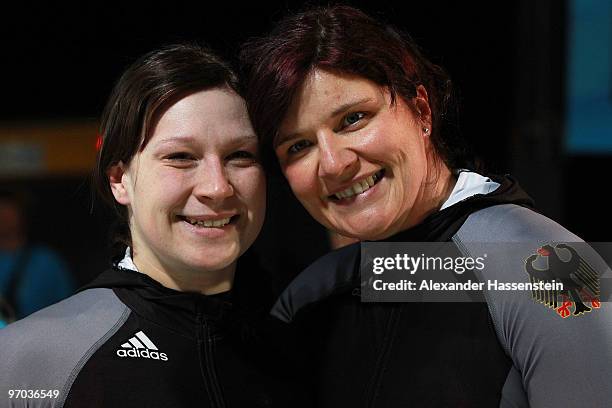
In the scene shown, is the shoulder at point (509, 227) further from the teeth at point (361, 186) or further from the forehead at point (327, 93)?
the forehead at point (327, 93)

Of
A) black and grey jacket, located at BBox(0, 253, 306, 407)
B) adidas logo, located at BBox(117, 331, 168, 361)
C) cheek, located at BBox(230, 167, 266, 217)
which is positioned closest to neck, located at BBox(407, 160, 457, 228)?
cheek, located at BBox(230, 167, 266, 217)

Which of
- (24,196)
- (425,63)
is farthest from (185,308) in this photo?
(24,196)

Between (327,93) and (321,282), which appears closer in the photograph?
(327,93)

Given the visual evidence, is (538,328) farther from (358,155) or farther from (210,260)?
(210,260)

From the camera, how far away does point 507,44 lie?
13.4 feet

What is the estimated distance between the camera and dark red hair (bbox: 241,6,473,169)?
196 cm

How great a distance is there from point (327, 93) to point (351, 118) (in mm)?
80

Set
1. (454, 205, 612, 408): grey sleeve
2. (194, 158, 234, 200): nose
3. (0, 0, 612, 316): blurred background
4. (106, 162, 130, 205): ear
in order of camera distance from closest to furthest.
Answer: (454, 205, 612, 408): grey sleeve
(194, 158, 234, 200): nose
(106, 162, 130, 205): ear
(0, 0, 612, 316): blurred background

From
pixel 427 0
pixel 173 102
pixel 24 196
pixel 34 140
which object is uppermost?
pixel 427 0

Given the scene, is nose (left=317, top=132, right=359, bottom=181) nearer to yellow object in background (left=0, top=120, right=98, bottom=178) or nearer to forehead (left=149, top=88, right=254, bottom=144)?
forehead (left=149, top=88, right=254, bottom=144)

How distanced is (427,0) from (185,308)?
8.31 ft

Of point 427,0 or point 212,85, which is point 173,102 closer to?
point 212,85

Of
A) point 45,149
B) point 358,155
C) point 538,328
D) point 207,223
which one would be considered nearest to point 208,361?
point 207,223

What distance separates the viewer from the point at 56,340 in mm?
1882
